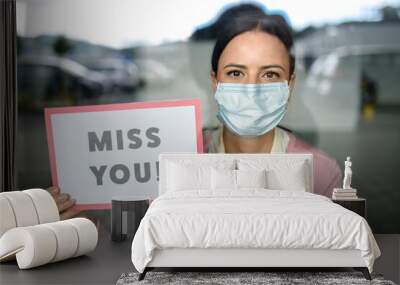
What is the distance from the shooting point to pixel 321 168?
7.80 metres

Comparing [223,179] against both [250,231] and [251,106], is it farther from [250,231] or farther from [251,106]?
[250,231]

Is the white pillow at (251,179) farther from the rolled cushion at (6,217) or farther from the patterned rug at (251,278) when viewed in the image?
the rolled cushion at (6,217)

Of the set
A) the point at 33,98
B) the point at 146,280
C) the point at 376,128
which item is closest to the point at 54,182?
the point at 33,98

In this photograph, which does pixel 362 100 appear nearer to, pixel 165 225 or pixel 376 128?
pixel 376 128

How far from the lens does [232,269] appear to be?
564cm

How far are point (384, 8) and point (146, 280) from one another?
411 cm

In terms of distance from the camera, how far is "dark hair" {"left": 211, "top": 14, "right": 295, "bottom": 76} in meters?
7.70

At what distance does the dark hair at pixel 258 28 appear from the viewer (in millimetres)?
7695

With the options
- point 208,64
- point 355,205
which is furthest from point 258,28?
point 355,205

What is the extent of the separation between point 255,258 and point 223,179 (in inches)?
65.0

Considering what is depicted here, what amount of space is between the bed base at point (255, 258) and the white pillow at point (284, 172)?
1.70m

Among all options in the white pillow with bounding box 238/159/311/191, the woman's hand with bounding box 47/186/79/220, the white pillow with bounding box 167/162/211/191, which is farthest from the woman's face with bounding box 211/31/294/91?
the woman's hand with bounding box 47/186/79/220

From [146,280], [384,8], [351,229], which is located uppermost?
[384,8]

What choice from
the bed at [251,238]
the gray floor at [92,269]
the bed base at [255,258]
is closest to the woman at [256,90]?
the gray floor at [92,269]
